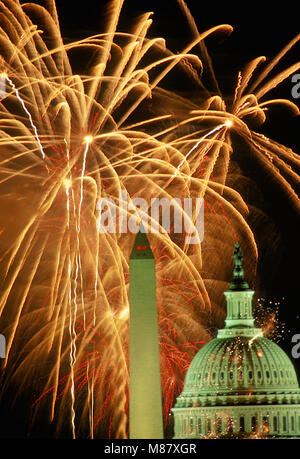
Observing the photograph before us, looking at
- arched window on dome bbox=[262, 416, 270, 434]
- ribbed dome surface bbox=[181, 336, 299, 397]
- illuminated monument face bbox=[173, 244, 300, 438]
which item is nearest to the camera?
illuminated monument face bbox=[173, 244, 300, 438]

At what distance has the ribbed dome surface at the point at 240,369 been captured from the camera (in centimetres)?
15462

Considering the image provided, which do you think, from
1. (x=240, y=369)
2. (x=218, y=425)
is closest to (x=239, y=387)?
(x=240, y=369)

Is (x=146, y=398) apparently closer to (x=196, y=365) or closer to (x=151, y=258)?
(x=151, y=258)

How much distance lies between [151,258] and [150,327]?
11.2 feet

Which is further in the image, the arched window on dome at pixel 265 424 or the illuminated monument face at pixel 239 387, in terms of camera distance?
the arched window on dome at pixel 265 424

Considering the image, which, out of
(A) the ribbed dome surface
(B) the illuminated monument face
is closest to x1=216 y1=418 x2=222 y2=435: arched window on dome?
(B) the illuminated monument face

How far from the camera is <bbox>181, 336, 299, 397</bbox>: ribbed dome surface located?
15462cm

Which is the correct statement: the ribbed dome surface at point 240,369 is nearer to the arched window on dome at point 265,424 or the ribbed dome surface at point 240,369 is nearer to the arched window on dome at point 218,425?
the arched window on dome at point 218,425

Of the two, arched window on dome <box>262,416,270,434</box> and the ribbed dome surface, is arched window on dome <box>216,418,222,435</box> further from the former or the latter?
arched window on dome <box>262,416,270,434</box>

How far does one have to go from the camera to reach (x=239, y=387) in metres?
158

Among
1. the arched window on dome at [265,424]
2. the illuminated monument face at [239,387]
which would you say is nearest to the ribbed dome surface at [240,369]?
the illuminated monument face at [239,387]

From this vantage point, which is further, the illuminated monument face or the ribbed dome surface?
the ribbed dome surface
